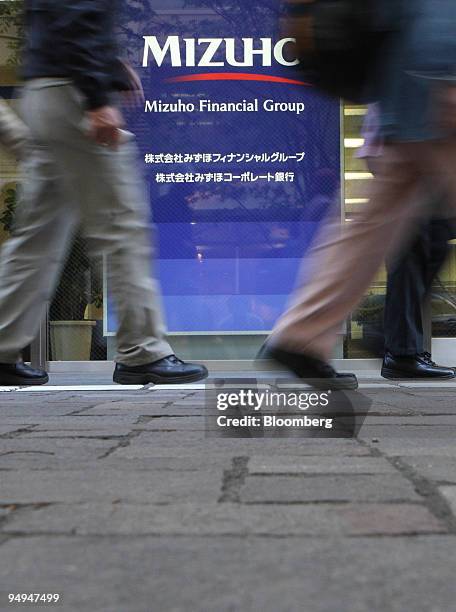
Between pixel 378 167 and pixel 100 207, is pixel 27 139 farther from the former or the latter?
pixel 378 167

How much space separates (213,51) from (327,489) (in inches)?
206

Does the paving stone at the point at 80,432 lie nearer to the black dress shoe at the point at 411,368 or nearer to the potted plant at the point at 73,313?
the black dress shoe at the point at 411,368

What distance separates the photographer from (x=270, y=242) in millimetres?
6512

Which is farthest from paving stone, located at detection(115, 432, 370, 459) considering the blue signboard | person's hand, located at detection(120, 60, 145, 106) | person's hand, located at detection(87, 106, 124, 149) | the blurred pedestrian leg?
the blue signboard

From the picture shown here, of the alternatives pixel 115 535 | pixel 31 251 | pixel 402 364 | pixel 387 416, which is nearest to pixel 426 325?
pixel 402 364

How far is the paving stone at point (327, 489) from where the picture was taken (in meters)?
1.58

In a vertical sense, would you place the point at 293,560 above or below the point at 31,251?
below

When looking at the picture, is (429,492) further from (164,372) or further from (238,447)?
(164,372)

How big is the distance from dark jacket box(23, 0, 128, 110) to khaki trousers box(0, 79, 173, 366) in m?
0.08

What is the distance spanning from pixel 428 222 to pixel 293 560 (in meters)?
3.26

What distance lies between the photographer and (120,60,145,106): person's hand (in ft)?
9.46

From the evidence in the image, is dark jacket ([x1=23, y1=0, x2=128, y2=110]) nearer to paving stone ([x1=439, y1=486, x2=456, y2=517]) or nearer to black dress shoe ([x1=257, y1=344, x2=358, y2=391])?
black dress shoe ([x1=257, y1=344, x2=358, y2=391])

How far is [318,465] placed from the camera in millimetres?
1932

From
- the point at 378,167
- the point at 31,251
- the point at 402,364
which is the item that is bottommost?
the point at 402,364
